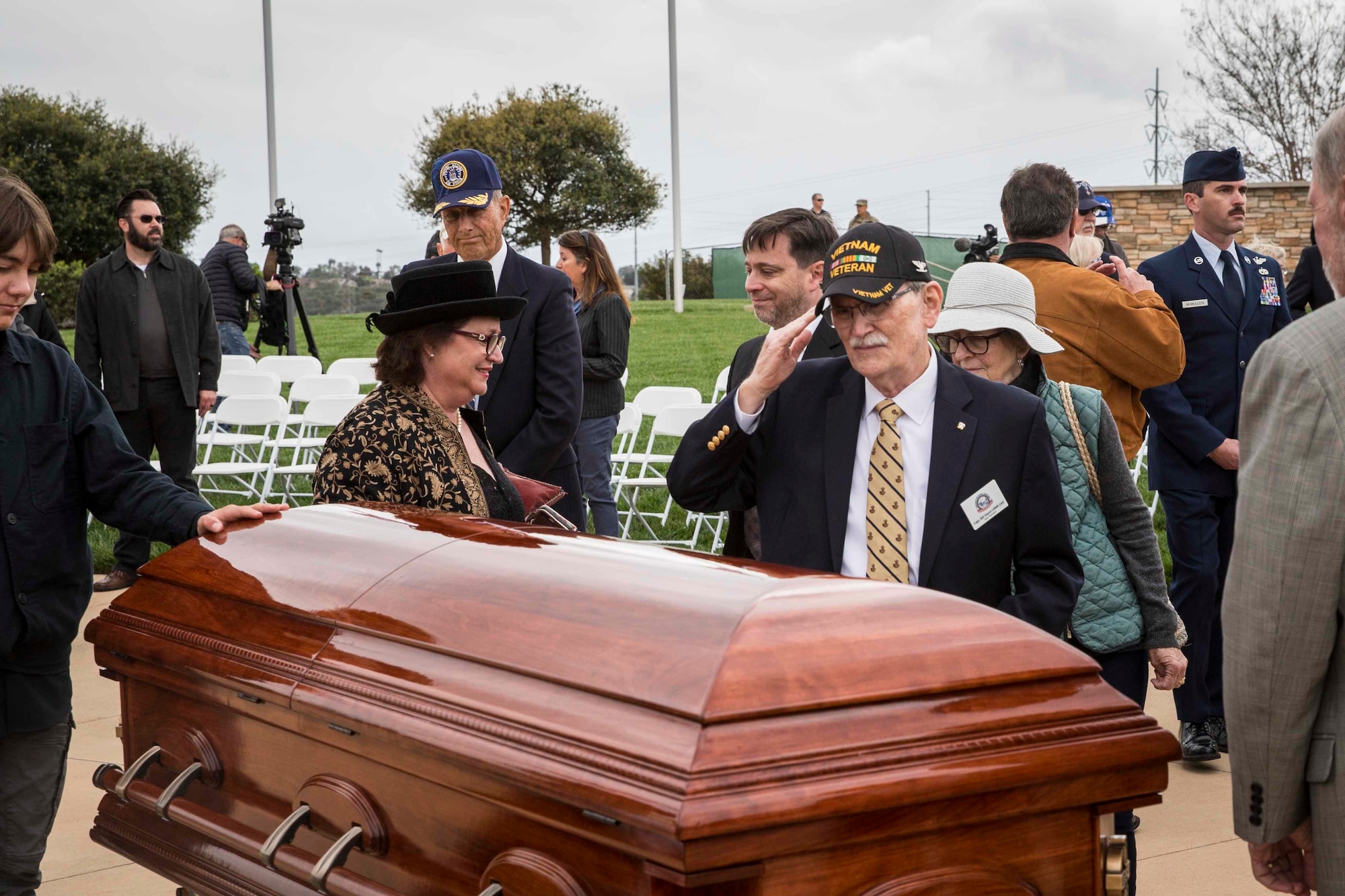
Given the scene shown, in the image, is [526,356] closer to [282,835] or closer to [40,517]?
[40,517]

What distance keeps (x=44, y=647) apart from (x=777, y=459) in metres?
1.51

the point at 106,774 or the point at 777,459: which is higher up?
the point at 777,459

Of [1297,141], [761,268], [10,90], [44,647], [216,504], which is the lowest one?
[216,504]

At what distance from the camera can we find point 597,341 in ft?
22.9

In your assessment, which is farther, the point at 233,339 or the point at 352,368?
the point at 233,339

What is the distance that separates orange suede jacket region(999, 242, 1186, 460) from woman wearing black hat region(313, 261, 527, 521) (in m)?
1.69

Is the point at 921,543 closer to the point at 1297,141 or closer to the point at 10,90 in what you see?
the point at 1297,141

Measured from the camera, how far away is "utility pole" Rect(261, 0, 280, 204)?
63.0 feet

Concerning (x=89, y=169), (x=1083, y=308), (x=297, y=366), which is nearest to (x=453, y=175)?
(x=1083, y=308)

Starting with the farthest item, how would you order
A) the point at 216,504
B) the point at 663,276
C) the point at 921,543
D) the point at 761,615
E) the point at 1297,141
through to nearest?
the point at 663,276
the point at 1297,141
the point at 216,504
the point at 921,543
the point at 761,615

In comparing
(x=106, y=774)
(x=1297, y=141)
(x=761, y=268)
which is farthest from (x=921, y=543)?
(x=1297, y=141)

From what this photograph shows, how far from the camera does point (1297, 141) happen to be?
24.9 metres

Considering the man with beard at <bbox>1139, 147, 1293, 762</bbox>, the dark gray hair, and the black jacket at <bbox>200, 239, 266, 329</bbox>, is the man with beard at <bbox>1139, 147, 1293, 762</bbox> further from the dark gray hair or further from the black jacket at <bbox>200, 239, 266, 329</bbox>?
the black jacket at <bbox>200, 239, 266, 329</bbox>

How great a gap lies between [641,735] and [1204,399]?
3842 millimetres
